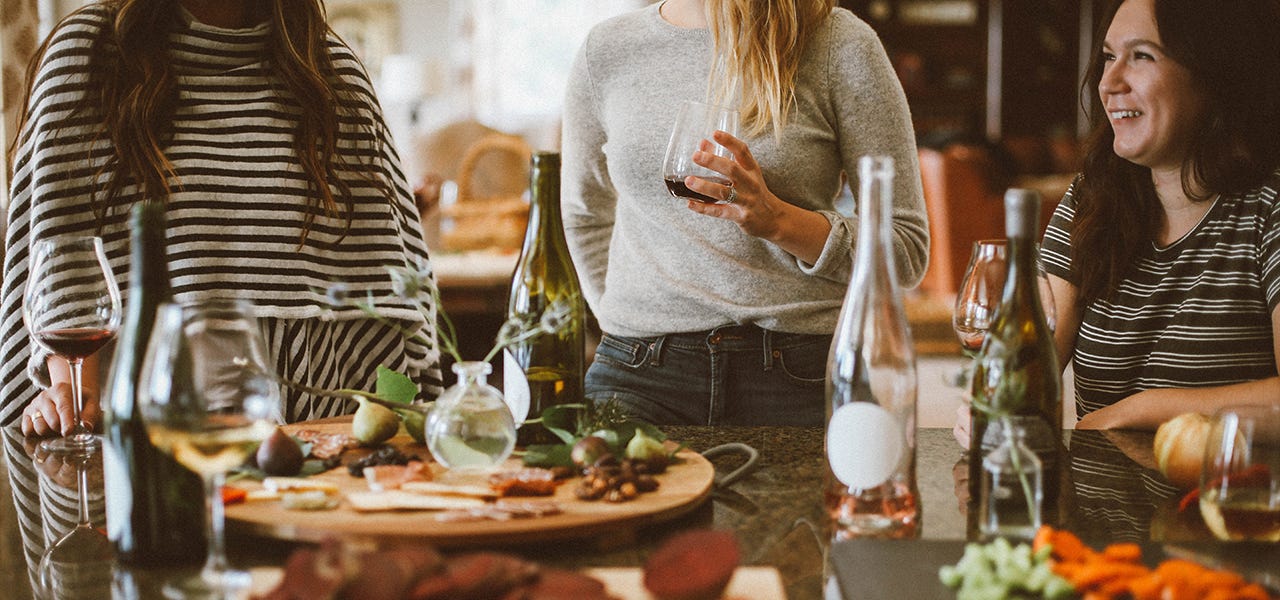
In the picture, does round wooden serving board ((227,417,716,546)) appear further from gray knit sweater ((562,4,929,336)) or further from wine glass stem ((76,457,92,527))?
gray knit sweater ((562,4,929,336))

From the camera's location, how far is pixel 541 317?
45.1 inches

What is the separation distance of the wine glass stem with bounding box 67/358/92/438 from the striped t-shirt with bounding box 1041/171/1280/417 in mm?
1303

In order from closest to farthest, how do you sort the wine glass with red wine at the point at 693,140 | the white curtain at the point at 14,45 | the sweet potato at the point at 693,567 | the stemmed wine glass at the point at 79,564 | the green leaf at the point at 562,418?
1. the sweet potato at the point at 693,567
2. the stemmed wine glass at the point at 79,564
3. the green leaf at the point at 562,418
4. the wine glass with red wine at the point at 693,140
5. the white curtain at the point at 14,45

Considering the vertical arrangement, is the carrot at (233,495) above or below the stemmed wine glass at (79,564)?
above

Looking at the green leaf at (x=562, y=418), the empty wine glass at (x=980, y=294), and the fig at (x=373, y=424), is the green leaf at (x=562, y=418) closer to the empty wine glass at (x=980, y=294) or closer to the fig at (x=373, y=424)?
the fig at (x=373, y=424)

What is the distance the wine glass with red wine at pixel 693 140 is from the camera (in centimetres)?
126

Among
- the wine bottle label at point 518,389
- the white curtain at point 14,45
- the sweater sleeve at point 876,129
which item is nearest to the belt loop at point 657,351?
the sweater sleeve at point 876,129

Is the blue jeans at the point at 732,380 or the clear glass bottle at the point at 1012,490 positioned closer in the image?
the clear glass bottle at the point at 1012,490

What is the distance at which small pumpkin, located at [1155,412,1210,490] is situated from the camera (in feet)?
3.34

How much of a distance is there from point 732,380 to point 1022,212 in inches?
29.9

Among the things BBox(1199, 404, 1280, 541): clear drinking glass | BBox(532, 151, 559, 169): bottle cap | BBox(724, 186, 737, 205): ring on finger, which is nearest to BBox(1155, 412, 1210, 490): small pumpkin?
BBox(1199, 404, 1280, 541): clear drinking glass

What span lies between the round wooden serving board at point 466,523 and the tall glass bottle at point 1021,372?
0.79 feet

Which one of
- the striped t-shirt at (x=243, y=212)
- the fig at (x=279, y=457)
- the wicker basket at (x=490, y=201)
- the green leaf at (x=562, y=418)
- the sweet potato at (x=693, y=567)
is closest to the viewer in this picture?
the sweet potato at (x=693, y=567)

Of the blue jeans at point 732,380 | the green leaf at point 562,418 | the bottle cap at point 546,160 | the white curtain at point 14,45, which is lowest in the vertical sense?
the blue jeans at point 732,380
